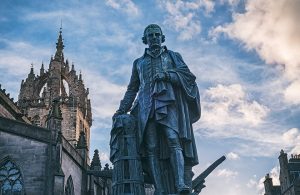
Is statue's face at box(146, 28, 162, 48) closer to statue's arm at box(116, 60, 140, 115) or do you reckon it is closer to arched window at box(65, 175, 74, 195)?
statue's arm at box(116, 60, 140, 115)

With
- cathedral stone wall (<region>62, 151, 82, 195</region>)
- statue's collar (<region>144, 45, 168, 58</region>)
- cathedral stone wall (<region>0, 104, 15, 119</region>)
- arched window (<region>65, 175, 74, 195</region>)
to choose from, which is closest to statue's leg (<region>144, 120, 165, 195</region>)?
statue's collar (<region>144, 45, 168, 58</region>)

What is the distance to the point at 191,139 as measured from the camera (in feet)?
20.6

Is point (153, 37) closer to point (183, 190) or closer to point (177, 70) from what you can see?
point (177, 70)

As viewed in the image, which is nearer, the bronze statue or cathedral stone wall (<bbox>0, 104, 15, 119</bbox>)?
the bronze statue

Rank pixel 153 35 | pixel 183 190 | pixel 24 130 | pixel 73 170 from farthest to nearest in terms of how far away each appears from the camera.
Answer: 1. pixel 73 170
2. pixel 24 130
3. pixel 153 35
4. pixel 183 190

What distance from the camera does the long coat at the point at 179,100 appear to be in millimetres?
6227

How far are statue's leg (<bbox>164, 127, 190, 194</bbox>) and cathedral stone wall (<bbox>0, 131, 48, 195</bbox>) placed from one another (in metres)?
20.3

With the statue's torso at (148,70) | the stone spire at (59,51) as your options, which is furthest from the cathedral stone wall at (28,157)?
the stone spire at (59,51)

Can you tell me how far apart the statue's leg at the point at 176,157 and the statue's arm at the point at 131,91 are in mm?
961

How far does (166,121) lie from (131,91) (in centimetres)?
106

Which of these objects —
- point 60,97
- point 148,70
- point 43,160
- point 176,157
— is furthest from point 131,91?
point 60,97

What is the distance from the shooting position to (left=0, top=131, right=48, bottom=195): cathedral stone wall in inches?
992

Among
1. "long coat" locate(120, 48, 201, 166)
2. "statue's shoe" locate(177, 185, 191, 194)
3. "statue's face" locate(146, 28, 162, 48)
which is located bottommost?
"statue's shoe" locate(177, 185, 191, 194)

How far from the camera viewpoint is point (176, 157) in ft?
19.6
